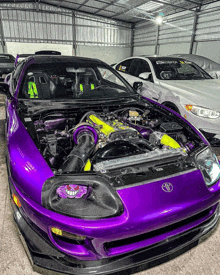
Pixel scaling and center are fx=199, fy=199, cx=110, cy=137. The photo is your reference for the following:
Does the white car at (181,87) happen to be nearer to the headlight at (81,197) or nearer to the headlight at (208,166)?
the headlight at (208,166)

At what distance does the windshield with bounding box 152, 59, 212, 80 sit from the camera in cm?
369

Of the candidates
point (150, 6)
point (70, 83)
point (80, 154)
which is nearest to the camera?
point (80, 154)

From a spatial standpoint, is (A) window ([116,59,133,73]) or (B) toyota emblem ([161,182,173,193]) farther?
(A) window ([116,59,133,73])

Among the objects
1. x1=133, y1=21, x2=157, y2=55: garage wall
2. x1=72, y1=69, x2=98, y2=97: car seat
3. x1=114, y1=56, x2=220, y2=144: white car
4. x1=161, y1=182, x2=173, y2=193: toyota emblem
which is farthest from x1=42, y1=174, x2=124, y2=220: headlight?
x1=133, y1=21, x2=157, y2=55: garage wall

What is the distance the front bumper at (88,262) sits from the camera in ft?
3.17

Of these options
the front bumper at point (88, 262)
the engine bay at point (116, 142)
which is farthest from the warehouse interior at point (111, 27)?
the front bumper at point (88, 262)

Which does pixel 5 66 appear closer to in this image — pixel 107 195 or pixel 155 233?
pixel 107 195

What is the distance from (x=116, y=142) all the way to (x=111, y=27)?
17.2 m

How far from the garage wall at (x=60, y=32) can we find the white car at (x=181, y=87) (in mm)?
12360

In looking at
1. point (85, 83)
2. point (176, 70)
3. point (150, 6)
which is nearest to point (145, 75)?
point (176, 70)

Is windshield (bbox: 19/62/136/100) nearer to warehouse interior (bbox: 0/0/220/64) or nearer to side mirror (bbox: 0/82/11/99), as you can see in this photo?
side mirror (bbox: 0/82/11/99)

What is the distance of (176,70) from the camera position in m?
3.84

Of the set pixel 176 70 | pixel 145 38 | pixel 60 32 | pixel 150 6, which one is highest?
pixel 150 6

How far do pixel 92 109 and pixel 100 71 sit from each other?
97cm
